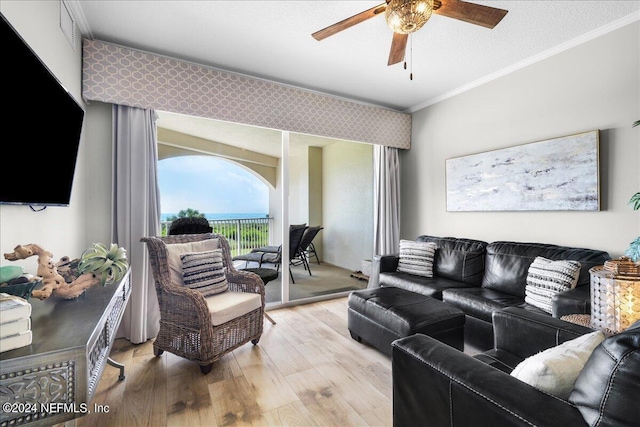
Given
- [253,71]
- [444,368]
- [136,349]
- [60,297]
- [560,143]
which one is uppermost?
[253,71]

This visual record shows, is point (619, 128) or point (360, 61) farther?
point (360, 61)

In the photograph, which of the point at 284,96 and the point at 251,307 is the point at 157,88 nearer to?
the point at 284,96

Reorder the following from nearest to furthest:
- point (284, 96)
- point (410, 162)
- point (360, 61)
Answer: point (360, 61)
point (284, 96)
point (410, 162)

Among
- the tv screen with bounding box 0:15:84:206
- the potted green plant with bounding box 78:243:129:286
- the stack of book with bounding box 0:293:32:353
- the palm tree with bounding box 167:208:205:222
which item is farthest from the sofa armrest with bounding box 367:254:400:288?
the stack of book with bounding box 0:293:32:353

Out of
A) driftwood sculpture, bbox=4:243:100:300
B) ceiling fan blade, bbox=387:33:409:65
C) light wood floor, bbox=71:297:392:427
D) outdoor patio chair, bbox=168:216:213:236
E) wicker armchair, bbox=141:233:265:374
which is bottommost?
light wood floor, bbox=71:297:392:427

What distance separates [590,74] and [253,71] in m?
3.15

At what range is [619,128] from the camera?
2381mm

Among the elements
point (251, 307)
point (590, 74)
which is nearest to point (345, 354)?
point (251, 307)

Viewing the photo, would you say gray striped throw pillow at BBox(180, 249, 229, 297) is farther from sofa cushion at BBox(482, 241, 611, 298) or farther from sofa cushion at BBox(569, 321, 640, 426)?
sofa cushion at BBox(482, 241, 611, 298)

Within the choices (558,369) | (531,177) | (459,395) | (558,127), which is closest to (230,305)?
(459,395)

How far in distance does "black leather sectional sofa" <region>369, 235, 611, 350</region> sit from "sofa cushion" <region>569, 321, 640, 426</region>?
1.34m

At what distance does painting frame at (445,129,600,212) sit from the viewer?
253 centimetres

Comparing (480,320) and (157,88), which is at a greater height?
(157,88)

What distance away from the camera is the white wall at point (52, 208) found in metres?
1.42
